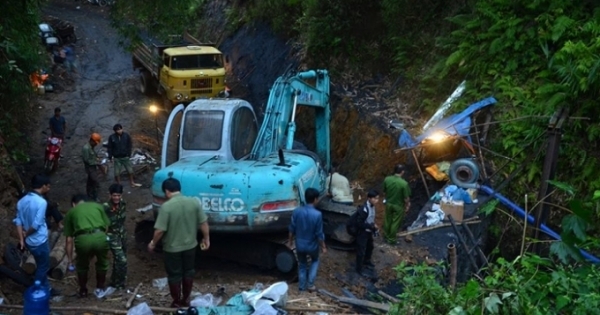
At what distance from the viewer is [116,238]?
358 inches

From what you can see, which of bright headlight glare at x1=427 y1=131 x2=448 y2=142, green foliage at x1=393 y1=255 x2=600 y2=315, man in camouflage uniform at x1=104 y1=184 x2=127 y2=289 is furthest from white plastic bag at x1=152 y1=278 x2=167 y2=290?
bright headlight glare at x1=427 y1=131 x2=448 y2=142

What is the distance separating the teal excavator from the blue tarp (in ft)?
7.49

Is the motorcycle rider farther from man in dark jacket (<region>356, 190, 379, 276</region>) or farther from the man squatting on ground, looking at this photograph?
the man squatting on ground

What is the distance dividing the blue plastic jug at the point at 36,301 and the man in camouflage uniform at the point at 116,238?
1439 mm

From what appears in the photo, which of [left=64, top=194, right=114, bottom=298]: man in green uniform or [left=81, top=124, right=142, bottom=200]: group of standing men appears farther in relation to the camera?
[left=81, top=124, right=142, bottom=200]: group of standing men

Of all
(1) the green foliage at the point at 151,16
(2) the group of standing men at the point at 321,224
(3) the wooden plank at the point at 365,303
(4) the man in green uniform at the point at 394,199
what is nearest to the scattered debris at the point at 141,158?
(1) the green foliage at the point at 151,16

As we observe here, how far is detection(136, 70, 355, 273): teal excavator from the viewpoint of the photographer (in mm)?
9953

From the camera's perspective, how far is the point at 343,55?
1922cm

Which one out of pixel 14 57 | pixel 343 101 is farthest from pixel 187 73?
pixel 14 57

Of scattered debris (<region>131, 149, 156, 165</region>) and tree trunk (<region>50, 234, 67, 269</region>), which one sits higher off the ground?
tree trunk (<region>50, 234, 67, 269</region>)

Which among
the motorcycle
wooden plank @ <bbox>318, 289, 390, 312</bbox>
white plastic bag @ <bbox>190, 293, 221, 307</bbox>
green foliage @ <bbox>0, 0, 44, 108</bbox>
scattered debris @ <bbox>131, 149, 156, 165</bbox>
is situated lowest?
scattered debris @ <bbox>131, 149, 156, 165</bbox>

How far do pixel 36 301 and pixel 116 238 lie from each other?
1743mm

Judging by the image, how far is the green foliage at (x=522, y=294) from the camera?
538cm

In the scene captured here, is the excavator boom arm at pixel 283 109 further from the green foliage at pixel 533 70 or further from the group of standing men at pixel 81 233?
the green foliage at pixel 533 70
